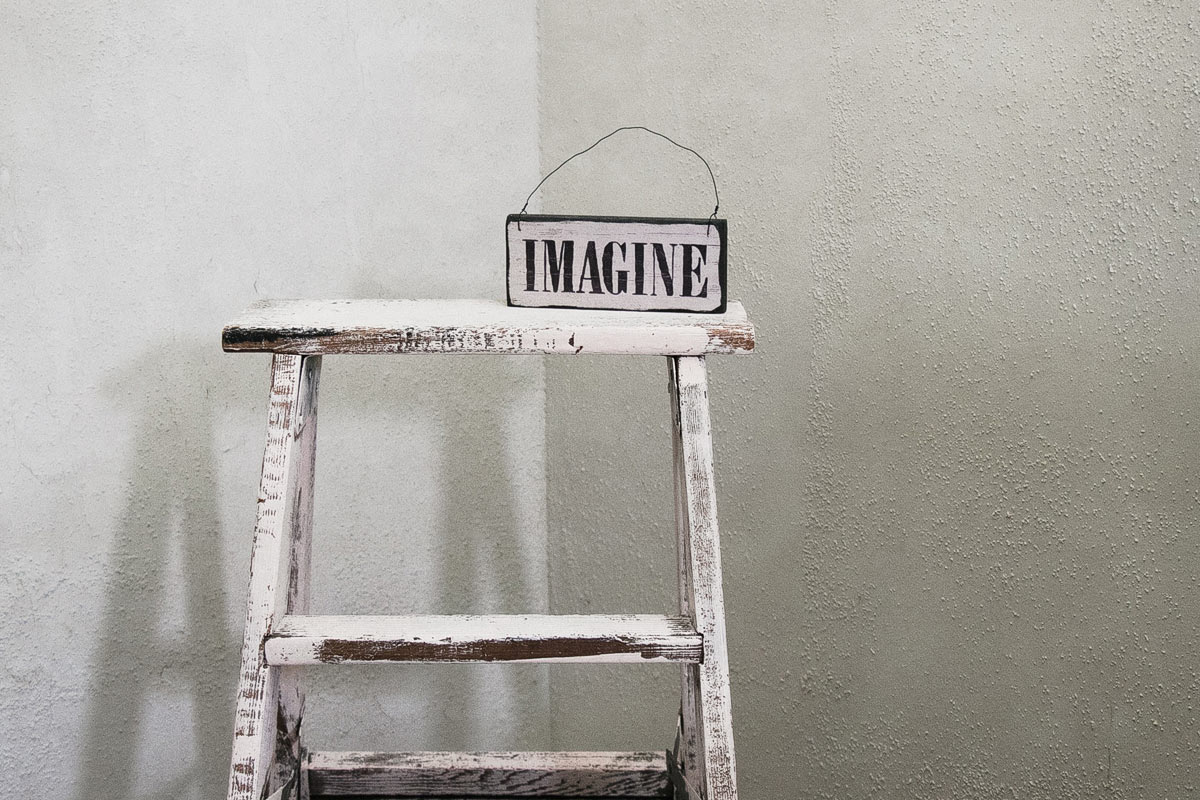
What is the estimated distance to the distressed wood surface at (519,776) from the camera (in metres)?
0.96

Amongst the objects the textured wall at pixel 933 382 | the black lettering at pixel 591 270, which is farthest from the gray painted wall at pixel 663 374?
the black lettering at pixel 591 270

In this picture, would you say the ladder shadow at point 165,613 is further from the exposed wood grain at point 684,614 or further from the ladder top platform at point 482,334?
the exposed wood grain at point 684,614

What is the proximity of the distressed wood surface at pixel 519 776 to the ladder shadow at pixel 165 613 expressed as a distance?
0.89 feet

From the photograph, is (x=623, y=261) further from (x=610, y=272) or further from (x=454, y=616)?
(x=454, y=616)

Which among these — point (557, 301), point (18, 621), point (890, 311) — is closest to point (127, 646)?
point (18, 621)

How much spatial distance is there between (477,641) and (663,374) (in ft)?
1.99

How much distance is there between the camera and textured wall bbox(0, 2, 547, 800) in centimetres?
99

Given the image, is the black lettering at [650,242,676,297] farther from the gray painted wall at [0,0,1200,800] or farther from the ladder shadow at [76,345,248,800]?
Result: the ladder shadow at [76,345,248,800]

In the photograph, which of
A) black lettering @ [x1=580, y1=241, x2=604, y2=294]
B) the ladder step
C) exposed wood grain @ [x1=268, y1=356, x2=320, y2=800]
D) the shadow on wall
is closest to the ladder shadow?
the shadow on wall

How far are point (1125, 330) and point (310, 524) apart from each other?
0.76 metres

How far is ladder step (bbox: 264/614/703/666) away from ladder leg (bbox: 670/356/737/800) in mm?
18

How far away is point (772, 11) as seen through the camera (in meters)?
1.12

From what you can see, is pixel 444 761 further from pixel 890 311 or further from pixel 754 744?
pixel 890 311

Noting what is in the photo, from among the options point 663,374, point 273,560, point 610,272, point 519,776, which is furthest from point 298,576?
point 663,374
